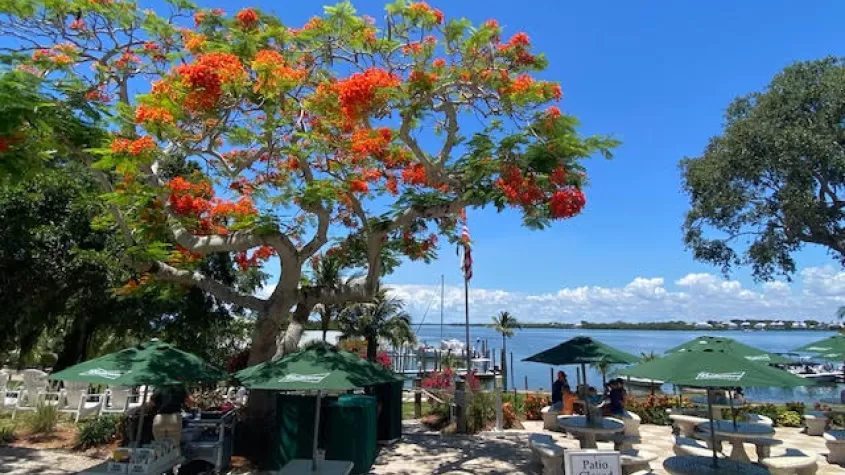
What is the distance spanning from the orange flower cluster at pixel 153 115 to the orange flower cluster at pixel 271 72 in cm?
150

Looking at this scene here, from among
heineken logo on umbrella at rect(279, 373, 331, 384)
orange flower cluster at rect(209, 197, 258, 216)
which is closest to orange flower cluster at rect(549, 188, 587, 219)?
heineken logo on umbrella at rect(279, 373, 331, 384)

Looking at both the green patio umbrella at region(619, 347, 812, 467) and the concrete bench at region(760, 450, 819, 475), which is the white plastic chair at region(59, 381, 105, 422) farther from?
the concrete bench at region(760, 450, 819, 475)

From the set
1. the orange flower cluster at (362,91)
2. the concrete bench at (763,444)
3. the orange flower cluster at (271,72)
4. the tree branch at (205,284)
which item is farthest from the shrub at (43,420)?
the concrete bench at (763,444)

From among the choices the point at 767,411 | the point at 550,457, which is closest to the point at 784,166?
the point at 767,411

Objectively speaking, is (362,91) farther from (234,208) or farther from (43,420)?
(43,420)

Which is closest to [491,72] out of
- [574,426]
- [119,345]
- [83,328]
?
[574,426]

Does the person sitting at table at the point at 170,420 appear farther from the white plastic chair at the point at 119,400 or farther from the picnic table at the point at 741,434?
the picnic table at the point at 741,434

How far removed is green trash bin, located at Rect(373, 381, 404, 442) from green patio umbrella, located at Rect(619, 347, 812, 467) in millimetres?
6267

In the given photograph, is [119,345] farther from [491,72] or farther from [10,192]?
[491,72]

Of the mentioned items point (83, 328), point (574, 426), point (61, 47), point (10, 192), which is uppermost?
point (61, 47)

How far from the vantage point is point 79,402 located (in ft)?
44.5

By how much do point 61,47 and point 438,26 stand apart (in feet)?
24.3

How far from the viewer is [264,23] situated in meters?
10.5

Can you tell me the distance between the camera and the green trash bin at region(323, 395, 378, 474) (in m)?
9.12
